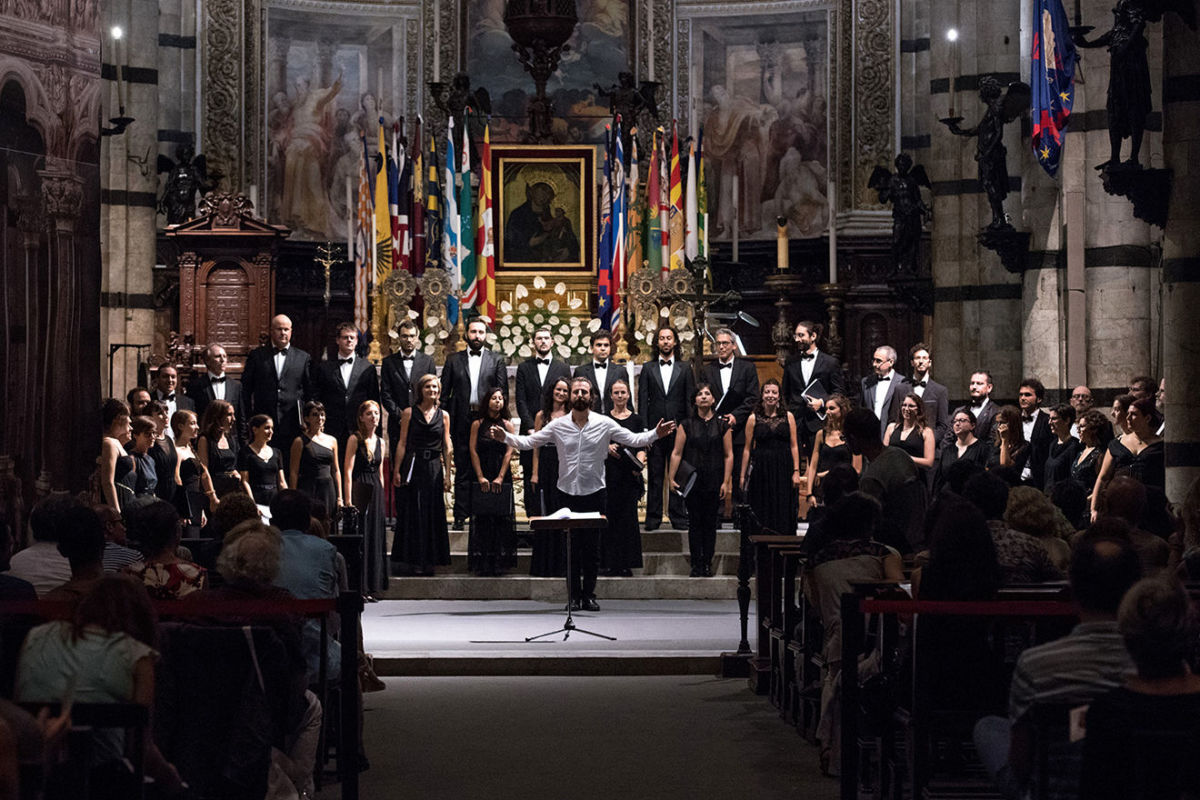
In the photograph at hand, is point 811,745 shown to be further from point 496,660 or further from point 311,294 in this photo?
point 311,294

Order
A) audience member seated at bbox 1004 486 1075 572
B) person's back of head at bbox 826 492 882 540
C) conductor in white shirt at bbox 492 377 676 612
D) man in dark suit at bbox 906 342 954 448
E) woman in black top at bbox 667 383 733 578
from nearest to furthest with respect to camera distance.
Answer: audience member seated at bbox 1004 486 1075 572 → person's back of head at bbox 826 492 882 540 → conductor in white shirt at bbox 492 377 676 612 → woman in black top at bbox 667 383 733 578 → man in dark suit at bbox 906 342 954 448

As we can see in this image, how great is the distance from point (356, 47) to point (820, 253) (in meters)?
6.91

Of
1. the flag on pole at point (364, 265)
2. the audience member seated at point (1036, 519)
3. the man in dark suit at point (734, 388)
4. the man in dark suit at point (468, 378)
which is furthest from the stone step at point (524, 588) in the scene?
the audience member seated at point (1036, 519)

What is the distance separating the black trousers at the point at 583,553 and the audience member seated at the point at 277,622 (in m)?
6.72

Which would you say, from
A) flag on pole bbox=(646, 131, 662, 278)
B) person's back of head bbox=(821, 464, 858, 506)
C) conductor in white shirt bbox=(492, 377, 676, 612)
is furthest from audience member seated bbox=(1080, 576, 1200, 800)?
flag on pole bbox=(646, 131, 662, 278)

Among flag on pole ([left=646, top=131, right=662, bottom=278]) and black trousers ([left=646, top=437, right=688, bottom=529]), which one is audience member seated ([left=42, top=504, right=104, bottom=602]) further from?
flag on pole ([left=646, top=131, right=662, bottom=278])

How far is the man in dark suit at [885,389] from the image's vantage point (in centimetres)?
1561

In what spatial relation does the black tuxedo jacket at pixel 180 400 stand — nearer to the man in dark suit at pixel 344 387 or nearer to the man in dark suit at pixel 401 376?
the man in dark suit at pixel 344 387

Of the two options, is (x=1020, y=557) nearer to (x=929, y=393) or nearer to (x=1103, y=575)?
(x=1103, y=575)

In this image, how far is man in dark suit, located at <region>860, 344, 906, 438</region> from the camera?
615 inches

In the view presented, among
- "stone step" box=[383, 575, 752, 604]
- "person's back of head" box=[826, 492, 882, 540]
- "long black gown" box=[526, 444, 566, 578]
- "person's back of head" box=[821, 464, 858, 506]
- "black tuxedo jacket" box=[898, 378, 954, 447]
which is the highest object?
"black tuxedo jacket" box=[898, 378, 954, 447]

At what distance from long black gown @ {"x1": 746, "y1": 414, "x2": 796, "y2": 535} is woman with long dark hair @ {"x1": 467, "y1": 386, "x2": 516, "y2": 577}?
2011mm

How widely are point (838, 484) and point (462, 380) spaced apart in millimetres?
7309

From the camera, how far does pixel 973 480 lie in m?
8.09
